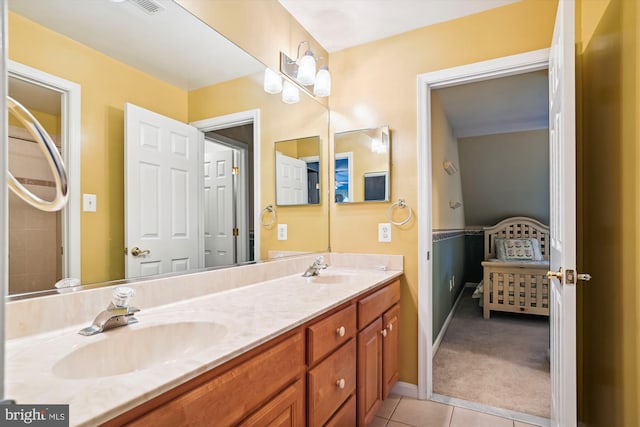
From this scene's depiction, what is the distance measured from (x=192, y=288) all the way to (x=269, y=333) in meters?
0.59

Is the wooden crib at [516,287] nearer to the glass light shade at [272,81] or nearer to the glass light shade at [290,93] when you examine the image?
the glass light shade at [290,93]

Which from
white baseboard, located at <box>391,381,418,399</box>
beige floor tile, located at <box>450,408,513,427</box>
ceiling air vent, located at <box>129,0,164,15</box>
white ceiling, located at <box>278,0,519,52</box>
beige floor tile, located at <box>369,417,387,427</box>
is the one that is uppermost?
white ceiling, located at <box>278,0,519,52</box>

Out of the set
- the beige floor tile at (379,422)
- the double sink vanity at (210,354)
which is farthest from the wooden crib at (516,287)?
the double sink vanity at (210,354)

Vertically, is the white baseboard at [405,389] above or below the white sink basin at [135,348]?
below

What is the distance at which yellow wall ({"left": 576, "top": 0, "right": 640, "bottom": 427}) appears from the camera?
4.09 feet

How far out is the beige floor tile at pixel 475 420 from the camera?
6.27 feet

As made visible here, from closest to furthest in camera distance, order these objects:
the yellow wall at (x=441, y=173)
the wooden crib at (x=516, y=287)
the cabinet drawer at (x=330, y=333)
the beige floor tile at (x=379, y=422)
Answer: the cabinet drawer at (x=330, y=333), the beige floor tile at (x=379, y=422), the yellow wall at (x=441, y=173), the wooden crib at (x=516, y=287)

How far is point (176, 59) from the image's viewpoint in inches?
57.1

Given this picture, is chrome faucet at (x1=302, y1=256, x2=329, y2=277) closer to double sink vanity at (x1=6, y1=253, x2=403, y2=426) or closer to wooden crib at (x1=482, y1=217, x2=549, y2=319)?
double sink vanity at (x1=6, y1=253, x2=403, y2=426)

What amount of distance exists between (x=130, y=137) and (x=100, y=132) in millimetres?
106

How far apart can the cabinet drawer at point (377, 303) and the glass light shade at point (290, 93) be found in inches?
51.2

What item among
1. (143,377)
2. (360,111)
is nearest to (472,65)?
(360,111)

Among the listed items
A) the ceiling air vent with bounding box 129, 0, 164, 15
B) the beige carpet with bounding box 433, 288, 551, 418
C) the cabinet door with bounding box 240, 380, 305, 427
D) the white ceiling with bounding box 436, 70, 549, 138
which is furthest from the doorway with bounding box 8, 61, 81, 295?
the white ceiling with bounding box 436, 70, 549, 138

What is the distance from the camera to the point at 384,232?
7.64 feet
